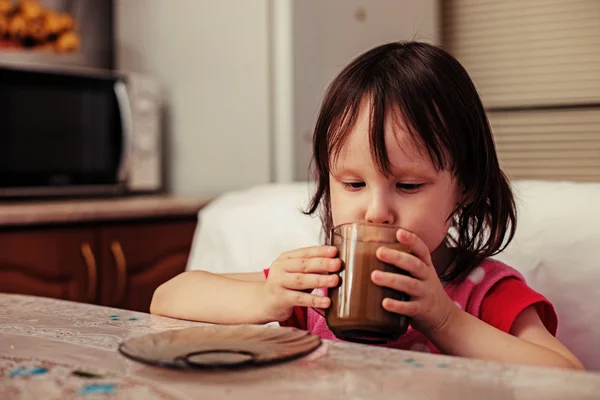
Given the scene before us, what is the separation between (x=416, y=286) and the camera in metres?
0.79

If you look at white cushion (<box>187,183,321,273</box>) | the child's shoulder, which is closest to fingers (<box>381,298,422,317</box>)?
the child's shoulder

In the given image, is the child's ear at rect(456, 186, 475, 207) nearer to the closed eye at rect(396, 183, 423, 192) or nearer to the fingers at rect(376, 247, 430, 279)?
the closed eye at rect(396, 183, 423, 192)

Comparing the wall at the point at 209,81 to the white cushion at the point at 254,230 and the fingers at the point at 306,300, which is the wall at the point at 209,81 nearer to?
the white cushion at the point at 254,230

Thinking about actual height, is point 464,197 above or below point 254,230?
above

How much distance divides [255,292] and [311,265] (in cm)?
18

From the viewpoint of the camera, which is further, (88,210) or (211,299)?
(88,210)

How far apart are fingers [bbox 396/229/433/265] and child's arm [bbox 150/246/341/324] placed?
0.22 feet

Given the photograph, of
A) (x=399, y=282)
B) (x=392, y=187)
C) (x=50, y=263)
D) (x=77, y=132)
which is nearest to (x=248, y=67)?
(x=77, y=132)

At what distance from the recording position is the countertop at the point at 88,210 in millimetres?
2037

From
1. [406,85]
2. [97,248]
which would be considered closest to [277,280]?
[406,85]

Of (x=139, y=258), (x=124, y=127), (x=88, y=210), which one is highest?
(x=124, y=127)

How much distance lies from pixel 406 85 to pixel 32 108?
1.65 meters

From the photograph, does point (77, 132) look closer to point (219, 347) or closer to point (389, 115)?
point (389, 115)

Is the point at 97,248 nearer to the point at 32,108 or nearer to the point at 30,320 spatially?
the point at 32,108
